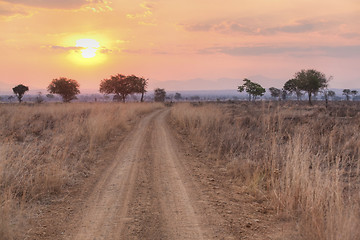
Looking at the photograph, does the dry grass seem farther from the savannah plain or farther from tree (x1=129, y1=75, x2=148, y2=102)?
tree (x1=129, y1=75, x2=148, y2=102)

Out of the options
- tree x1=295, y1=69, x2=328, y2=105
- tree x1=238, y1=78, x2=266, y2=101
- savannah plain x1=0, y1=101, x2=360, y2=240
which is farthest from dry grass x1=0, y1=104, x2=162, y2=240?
tree x1=238, y1=78, x2=266, y2=101

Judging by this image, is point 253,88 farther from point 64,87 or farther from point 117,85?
point 64,87

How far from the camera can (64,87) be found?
71875 millimetres

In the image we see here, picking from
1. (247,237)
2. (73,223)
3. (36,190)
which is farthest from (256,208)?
(36,190)

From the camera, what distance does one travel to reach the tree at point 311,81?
5822cm

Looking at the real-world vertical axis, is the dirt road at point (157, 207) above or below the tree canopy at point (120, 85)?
below

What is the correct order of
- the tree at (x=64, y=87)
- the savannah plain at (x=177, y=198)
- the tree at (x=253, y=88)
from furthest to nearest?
the tree at (x=253, y=88), the tree at (x=64, y=87), the savannah plain at (x=177, y=198)

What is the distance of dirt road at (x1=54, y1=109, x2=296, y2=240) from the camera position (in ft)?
15.7

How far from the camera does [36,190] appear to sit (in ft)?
21.6

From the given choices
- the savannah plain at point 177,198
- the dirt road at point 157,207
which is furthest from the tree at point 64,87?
the dirt road at point 157,207

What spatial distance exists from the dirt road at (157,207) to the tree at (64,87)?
228 ft

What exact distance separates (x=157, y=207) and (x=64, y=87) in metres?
73.6

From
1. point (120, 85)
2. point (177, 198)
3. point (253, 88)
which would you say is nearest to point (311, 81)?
point (253, 88)

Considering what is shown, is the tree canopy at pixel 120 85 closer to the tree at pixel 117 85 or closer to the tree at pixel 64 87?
the tree at pixel 117 85
